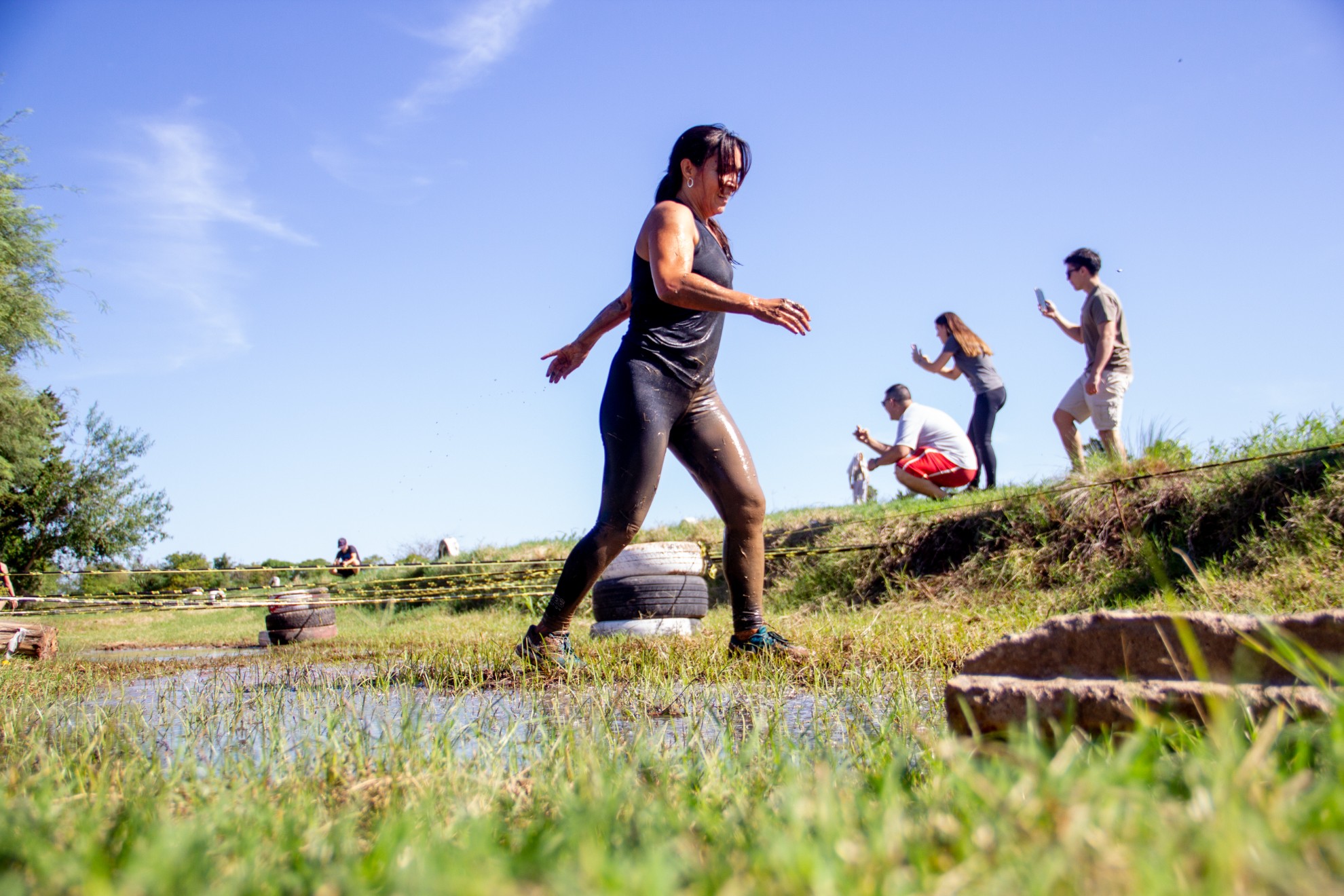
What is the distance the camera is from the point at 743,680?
3.57 meters

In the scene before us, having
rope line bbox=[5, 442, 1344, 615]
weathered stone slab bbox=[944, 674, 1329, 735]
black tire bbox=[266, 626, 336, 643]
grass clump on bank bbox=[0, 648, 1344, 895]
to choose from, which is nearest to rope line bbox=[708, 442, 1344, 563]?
rope line bbox=[5, 442, 1344, 615]

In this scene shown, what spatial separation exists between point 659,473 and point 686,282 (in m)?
0.85

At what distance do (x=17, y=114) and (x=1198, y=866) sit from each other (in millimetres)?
23447

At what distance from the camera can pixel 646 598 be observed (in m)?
7.11

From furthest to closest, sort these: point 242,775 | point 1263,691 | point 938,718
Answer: point 938,718
point 242,775
point 1263,691

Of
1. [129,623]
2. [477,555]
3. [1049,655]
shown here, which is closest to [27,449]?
[129,623]

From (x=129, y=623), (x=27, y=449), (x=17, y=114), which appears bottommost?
(x=129, y=623)

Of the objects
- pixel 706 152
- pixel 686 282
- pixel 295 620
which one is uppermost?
pixel 706 152

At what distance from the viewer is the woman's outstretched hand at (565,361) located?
5113mm

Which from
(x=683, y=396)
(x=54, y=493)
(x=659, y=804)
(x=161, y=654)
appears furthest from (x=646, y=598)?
(x=54, y=493)

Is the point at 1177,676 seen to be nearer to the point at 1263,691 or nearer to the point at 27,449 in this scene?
the point at 1263,691

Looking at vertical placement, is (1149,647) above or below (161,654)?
above

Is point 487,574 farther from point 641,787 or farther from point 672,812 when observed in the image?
point 672,812

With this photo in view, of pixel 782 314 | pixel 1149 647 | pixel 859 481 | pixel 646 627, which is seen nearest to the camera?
pixel 1149 647
